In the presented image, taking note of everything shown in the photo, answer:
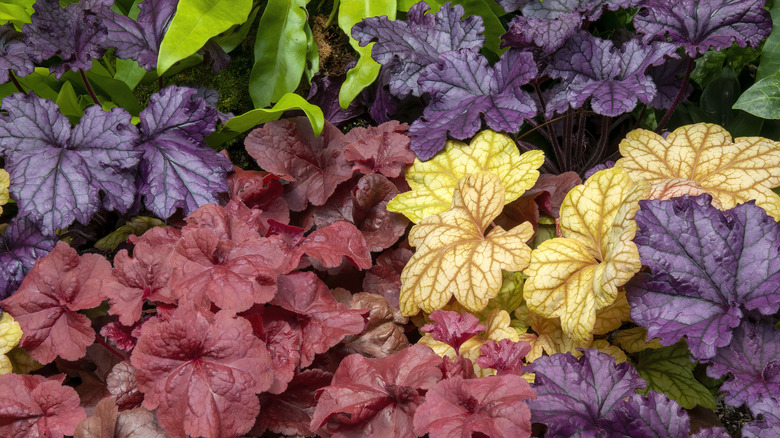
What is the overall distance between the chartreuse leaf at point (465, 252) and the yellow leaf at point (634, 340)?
11.5 inches

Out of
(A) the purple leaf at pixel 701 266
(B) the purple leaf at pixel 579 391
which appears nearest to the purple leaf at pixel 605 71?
(A) the purple leaf at pixel 701 266

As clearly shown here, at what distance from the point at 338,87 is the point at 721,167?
123cm

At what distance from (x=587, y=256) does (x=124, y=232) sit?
4.25 feet

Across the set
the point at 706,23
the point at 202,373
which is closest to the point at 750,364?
the point at 706,23

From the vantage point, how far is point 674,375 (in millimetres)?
1386

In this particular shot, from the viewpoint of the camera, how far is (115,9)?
2191mm

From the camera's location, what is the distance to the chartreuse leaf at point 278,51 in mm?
2088

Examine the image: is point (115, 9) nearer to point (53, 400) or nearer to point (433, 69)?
point (433, 69)

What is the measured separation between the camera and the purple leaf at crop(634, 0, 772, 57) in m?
1.56

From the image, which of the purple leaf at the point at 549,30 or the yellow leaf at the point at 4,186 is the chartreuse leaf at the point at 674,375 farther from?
the yellow leaf at the point at 4,186

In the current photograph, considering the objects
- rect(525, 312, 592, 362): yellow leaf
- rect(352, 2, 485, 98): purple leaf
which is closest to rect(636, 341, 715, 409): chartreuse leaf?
rect(525, 312, 592, 362): yellow leaf

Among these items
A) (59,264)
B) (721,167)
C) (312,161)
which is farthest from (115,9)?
(721,167)

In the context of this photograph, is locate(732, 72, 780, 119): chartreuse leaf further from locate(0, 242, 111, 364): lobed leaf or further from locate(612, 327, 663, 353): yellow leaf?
locate(0, 242, 111, 364): lobed leaf

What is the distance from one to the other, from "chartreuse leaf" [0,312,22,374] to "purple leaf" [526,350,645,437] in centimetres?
113
